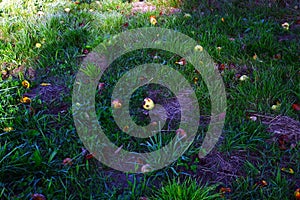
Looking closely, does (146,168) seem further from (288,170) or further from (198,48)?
(198,48)

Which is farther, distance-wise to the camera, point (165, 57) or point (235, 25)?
point (235, 25)

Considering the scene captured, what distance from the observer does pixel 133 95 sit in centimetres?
255

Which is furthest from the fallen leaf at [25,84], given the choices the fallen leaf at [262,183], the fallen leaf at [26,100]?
the fallen leaf at [262,183]

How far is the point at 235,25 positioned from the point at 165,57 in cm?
106

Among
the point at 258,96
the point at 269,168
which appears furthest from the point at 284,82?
the point at 269,168

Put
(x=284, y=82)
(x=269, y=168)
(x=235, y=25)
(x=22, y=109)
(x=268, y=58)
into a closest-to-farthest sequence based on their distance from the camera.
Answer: (x=269, y=168), (x=22, y=109), (x=284, y=82), (x=268, y=58), (x=235, y=25)

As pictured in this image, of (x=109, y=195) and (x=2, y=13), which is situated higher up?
(x=2, y=13)

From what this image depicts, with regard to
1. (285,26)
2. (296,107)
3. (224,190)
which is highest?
(285,26)

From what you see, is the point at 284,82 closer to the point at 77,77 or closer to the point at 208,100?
the point at 208,100

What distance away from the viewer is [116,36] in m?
3.22

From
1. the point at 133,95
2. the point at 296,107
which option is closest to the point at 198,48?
the point at 133,95

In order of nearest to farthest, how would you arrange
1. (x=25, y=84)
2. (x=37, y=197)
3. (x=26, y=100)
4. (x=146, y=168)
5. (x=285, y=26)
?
(x=37, y=197)
(x=146, y=168)
(x=26, y=100)
(x=25, y=84)
(x=285, y=26)

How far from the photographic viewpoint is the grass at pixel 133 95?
6.07 ft

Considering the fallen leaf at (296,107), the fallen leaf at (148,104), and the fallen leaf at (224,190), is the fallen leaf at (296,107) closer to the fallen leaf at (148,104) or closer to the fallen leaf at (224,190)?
the fallen leaf at (224,190)
